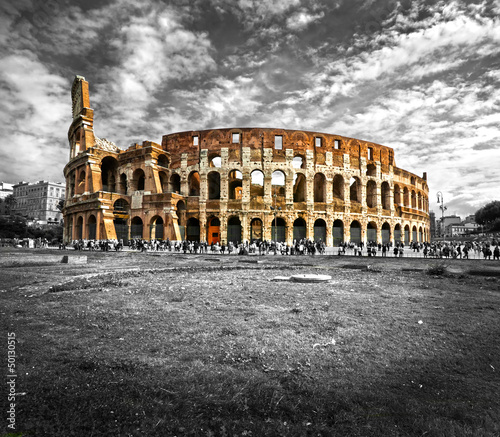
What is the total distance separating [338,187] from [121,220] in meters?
27.7

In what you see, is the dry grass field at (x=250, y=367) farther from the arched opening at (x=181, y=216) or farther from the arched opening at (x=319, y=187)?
the arched opening at (x=319, y=187)

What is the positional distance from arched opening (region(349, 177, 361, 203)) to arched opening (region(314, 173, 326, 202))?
4169 millimetres

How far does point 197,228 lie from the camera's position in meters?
36.2

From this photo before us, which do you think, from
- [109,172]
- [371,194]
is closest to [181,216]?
[109,172]

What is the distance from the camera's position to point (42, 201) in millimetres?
95625

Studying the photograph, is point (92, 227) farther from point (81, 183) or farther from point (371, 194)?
point (371, 194)

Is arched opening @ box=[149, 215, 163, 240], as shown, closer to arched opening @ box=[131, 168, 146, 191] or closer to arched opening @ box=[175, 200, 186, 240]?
arched opening @ box=[175, 200, 186, 240]

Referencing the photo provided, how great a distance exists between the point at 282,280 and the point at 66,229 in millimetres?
41864

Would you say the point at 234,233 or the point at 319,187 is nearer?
the point at 234,233

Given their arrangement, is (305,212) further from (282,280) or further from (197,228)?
(282,280)

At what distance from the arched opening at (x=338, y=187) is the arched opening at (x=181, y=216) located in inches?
751

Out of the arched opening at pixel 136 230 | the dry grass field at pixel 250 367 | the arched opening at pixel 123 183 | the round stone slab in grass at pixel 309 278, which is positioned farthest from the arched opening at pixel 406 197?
the dry grass field at pixel 250 367

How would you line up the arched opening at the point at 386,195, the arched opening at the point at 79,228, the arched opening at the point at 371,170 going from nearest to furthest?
the arched opening at the point at 79,228, the arched opening at the point at 371,170, the arched opening at the point at 386,195

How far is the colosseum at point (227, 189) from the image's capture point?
34.9 meters
